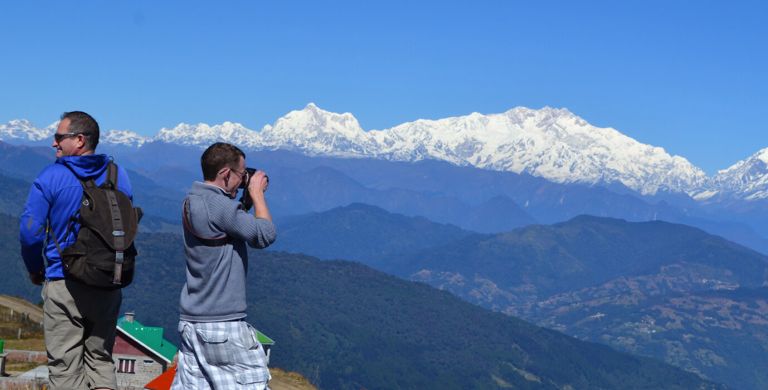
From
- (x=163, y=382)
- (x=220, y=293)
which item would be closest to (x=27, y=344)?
(x=163, y=382)

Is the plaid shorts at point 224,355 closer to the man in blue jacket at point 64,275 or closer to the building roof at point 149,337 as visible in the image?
the man in blue jacket at point 64,275

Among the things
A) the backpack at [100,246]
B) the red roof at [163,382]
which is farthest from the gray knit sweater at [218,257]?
the red roof at [163,382]

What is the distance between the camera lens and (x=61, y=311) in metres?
11.3

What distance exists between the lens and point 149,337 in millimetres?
53062

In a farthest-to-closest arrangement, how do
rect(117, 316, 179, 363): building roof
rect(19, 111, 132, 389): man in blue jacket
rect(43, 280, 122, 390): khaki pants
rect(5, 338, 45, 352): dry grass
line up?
rect(117, 316, 179, 363): building roof → rect(5, 338, 45, 352): dry grass → rect(43, 280, 122, 390): khaki pants → rect(19, 111, 132, 389): man in blue jacket

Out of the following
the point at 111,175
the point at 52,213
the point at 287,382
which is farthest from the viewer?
the point at 287,382

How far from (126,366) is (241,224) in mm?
41777

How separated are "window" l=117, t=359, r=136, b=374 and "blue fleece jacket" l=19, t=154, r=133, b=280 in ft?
131

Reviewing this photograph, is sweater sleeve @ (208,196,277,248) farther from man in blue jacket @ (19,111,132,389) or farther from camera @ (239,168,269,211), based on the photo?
man in blue jacket @ (19,111,132,389)

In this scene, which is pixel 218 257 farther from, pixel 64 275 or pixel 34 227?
pixel 34 227

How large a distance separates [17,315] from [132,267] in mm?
72869

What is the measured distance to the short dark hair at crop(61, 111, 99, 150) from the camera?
11.7 metres

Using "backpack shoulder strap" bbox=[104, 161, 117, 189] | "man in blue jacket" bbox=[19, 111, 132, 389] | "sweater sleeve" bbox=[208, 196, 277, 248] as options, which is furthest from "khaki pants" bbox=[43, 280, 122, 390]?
"sweater sleeve" bbox=[208, 196, 277, 248]

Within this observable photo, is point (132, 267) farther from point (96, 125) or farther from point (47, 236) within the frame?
point (96, 125)
